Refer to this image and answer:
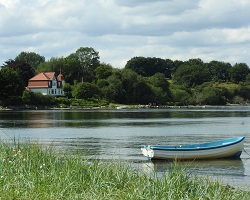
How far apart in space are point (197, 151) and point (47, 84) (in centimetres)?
11983

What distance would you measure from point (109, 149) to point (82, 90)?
10839 centimetres

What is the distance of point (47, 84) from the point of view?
485ft

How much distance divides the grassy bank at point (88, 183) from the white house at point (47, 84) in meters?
133

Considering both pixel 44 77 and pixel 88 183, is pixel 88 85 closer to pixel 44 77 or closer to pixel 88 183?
pixel 44 77

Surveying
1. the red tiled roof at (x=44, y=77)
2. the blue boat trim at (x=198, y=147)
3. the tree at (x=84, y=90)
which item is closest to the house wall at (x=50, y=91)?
the red tiled roof at (x=44, y=77)

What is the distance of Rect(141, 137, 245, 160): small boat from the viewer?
30.3m

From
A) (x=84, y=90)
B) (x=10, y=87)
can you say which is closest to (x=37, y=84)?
(x=84, y=90)

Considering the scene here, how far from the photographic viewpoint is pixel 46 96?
136m

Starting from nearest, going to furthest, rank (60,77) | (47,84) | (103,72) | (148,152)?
(148,152) → (47,84) → (60,77) → (103,72)

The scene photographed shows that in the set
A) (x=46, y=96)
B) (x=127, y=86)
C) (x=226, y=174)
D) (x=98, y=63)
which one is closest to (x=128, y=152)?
(x=226, y=174)

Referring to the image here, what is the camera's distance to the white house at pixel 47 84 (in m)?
148

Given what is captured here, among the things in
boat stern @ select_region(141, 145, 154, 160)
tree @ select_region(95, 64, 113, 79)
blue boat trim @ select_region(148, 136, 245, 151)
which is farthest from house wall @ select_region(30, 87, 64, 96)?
boat stern @ select_region(141, 145, 154, 160)

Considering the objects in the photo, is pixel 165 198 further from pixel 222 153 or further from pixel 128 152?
pixel 128 152

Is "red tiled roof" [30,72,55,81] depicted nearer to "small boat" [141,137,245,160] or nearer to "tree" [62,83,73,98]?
"tree" [62,83,73,98]
